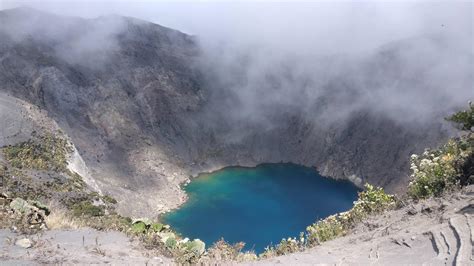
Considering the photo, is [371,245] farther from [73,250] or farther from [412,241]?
[73,250]

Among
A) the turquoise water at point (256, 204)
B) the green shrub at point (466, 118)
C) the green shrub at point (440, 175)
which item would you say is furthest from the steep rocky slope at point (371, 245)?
Answer: the turquoise water at point (256, 204)

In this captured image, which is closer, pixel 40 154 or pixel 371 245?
pixel 371 245

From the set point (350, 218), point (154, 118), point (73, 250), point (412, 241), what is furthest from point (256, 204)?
point (412, 241)

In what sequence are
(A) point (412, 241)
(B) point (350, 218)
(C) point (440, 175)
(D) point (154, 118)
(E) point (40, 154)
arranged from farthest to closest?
(D) point (154, 118), (E) point (40, 154), (B) point (350, 218), (C) point (440, 175), (A) point (412, 241)

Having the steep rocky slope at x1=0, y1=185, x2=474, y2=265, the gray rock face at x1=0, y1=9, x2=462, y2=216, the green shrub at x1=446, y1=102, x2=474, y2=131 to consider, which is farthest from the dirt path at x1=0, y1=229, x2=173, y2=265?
the gray rock face at x1=0, y1=9, x2=462, y2=216

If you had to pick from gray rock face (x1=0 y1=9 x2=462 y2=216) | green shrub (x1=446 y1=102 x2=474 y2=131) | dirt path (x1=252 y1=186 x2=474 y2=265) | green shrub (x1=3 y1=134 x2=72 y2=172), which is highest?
gray rock face (x1=0 y1=9 x2=462 y2=216)

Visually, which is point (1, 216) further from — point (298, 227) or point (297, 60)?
point (297, 60)

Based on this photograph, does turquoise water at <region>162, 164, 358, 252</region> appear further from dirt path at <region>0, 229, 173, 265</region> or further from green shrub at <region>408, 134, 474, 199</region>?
dirt path at <region>0, 229, 173, 265</region>
